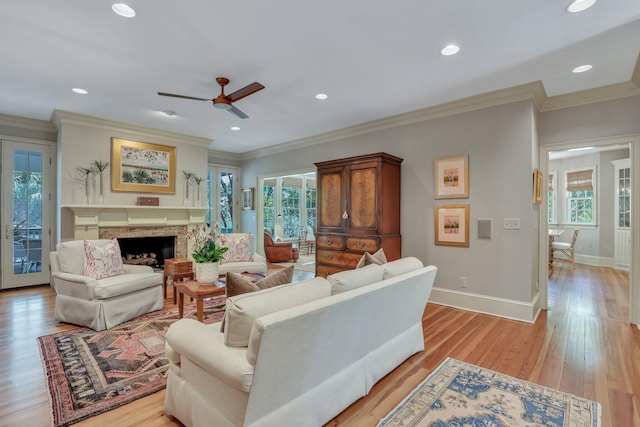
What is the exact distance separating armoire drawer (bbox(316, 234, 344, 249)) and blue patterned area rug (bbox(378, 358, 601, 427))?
2480 millimetres

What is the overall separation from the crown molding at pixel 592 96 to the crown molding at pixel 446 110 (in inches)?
5.9

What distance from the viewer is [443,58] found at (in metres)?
2.96

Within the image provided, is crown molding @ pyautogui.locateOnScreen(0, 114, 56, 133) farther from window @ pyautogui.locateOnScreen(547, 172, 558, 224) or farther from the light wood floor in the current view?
window @ pyautogui.locateOnScreen(547, 172, 558, 224)

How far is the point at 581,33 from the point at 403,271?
245 cm

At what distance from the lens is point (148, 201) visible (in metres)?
5.36

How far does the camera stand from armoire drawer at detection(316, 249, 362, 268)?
14.7 ft

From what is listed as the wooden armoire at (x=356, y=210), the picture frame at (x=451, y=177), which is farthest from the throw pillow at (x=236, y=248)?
the picture frame at (x=451, y=177)

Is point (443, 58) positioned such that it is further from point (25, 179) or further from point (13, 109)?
point (25, 179)

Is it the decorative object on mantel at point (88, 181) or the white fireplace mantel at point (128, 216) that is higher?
the decorative object on mantel at point (88, 181)

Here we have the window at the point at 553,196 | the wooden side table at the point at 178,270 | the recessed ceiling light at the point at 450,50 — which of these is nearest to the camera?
the recessed ceiling light at the point at 450,50

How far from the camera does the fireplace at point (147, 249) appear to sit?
537 centimetres

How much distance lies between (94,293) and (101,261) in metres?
0.49

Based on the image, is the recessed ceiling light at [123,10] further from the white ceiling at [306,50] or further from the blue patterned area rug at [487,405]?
the blue patterned area rug at [487,405]

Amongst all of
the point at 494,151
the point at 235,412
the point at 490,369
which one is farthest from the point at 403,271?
the point at 494,151
